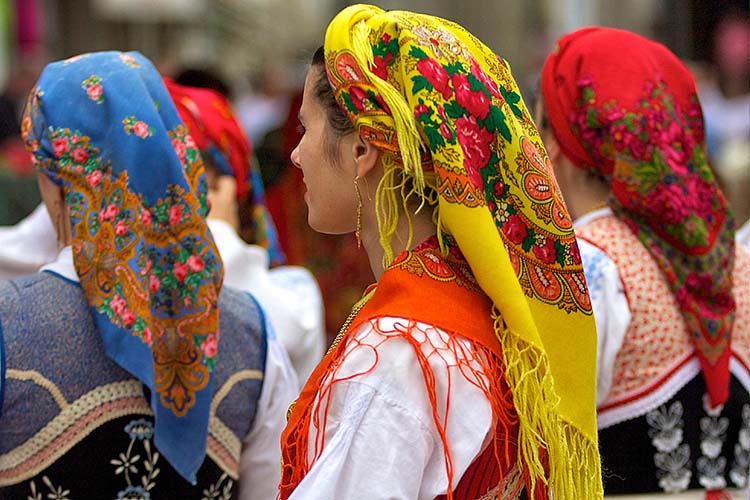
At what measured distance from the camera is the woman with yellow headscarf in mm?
1845

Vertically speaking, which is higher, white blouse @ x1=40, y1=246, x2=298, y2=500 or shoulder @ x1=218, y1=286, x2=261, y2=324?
shoulder @ x1=218, y1=286, x2=261, y2=324

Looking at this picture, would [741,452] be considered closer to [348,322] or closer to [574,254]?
[574,254]

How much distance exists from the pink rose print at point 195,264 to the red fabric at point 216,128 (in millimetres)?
899

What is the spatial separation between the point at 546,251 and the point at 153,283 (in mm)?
823

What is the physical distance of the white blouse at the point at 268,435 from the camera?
265 centimetres

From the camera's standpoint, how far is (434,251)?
1959mm

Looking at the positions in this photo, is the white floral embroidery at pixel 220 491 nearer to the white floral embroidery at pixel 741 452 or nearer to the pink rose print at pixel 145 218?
the pink rose print at pixel 145 218

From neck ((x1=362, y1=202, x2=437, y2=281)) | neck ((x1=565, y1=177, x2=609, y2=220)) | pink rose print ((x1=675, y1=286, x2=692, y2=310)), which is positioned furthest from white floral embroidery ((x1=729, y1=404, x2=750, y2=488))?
neck ((x1=362, y1=202, x2=437, y2=281))

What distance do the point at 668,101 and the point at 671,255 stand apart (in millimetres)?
355

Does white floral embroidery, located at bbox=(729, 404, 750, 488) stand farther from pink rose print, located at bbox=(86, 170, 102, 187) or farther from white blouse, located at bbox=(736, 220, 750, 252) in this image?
pink rose print, located at bbox=(86, 170, 102, 187)

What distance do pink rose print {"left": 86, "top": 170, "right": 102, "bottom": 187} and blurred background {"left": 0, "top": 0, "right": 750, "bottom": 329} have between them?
10.3 ft

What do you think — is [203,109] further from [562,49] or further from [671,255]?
[671,255]

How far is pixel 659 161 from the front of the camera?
275 cm

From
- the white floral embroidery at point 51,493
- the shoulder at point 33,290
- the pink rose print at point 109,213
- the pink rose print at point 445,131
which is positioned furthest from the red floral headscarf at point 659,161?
the white floral embroidery at point 51,493
